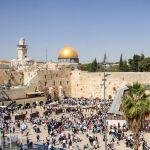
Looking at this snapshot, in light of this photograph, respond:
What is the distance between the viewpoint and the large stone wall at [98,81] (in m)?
42.8

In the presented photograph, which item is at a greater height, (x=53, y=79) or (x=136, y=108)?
(x=53, y=79)

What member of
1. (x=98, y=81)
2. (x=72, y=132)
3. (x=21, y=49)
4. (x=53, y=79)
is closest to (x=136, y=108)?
(x=72, y=132)

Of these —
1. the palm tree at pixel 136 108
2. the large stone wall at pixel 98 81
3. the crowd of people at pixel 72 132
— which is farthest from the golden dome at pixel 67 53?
the palm tree at pixel 136 108

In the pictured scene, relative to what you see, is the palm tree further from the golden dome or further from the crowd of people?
the golden dome

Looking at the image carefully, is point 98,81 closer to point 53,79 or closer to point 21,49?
point 53,79

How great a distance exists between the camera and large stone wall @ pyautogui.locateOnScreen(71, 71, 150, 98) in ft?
140

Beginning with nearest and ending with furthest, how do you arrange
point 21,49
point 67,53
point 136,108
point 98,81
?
point 136,108 < point 98,81 < point 21,49 < point 67,53

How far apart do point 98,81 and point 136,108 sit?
99.3 ft

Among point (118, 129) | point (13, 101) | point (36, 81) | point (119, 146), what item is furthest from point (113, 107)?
point (36, 81)

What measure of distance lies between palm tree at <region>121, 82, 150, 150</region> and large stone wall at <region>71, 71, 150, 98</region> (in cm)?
2641

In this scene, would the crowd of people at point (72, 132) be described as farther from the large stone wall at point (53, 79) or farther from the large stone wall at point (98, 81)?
the large stone wall at point (53, 79)

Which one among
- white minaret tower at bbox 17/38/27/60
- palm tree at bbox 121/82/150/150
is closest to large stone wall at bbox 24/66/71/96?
white minaret tower at bbox 17/38/27/60

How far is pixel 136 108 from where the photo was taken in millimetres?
15461

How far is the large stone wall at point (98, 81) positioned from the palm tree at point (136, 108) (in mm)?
26411
